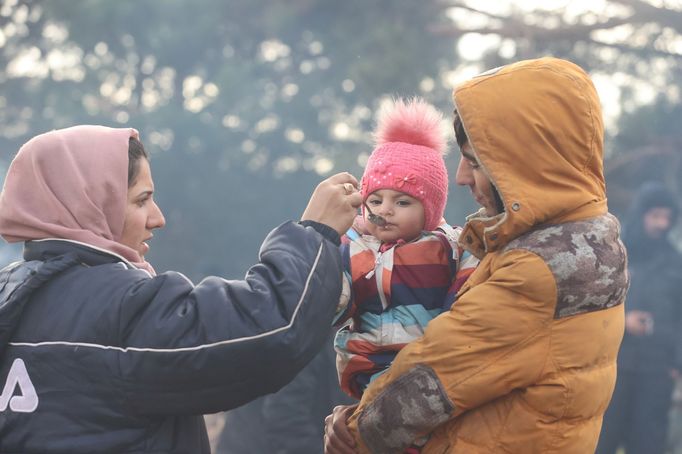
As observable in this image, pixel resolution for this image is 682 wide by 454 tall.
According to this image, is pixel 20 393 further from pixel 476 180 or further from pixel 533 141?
pixel 533 141

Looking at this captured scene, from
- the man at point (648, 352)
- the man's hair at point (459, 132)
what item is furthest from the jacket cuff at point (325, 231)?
the man at point (648, 352)

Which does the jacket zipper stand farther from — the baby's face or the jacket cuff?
the jacket cuff

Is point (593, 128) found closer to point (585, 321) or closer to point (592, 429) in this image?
point (585, 321)

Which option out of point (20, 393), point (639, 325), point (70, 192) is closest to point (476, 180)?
point (70, 192)

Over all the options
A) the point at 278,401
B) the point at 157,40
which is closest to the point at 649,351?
the point at 278,401

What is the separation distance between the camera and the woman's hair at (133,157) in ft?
7.62

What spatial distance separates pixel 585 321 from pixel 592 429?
0.28 meters

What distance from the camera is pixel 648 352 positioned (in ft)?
22.4

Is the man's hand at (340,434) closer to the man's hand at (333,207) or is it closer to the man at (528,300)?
the man at (528,300)

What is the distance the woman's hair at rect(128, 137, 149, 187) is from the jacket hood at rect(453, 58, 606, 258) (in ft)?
2.60

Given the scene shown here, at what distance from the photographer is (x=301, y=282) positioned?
2123 mm

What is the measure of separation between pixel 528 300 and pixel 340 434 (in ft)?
2.09

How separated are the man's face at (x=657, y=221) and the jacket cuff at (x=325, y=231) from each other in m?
5.44

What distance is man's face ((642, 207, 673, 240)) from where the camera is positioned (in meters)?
7.23
